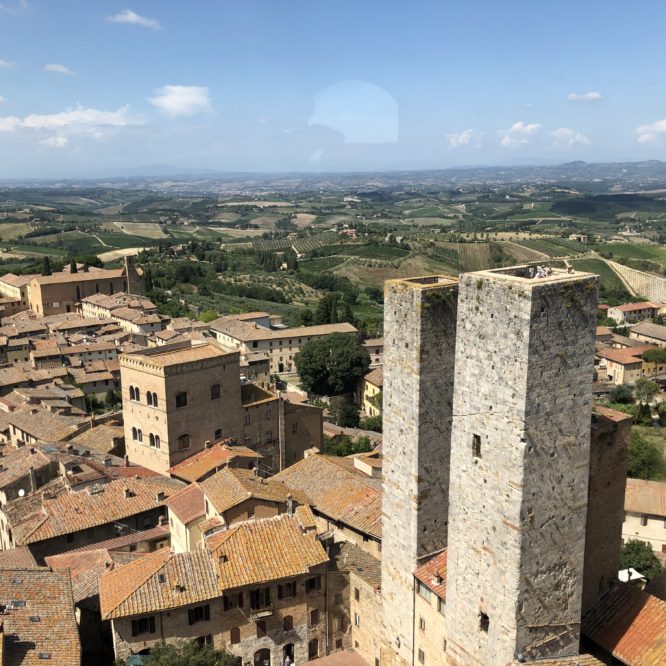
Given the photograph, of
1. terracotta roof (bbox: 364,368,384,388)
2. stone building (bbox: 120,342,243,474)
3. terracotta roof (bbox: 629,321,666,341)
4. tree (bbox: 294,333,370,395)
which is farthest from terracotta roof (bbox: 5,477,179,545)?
terracotta roof (bbox: 629,321,666,341)

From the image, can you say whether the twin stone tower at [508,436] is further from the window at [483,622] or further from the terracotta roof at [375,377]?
the terracotta roof at [375,377]

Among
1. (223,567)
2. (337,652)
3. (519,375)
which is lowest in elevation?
(337,652)

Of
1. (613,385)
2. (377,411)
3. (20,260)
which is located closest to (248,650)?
(377,411)

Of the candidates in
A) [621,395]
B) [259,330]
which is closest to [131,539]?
[259,330]

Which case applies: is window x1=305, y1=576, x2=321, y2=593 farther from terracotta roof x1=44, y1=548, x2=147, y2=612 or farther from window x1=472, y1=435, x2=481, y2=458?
window x1=472, y1=435, x2=481, y2=458

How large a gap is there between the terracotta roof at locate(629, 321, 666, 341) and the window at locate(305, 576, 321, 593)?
8264cm

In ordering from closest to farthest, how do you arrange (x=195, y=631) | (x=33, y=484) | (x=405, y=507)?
(x=405, y=507) < (x=195, y=631) < (x=33, y=484)

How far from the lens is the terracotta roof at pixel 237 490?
27.4 metres

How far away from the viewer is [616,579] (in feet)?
70.8

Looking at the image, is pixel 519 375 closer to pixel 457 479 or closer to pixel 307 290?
pixel 457 479

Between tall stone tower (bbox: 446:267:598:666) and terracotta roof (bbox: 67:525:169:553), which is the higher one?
tall stone tower (bbox: 446:267:598:666)

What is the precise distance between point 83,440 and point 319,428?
14.5m

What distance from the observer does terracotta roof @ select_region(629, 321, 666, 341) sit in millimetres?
95000

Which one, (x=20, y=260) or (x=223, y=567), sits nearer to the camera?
(x=223, y=567)
